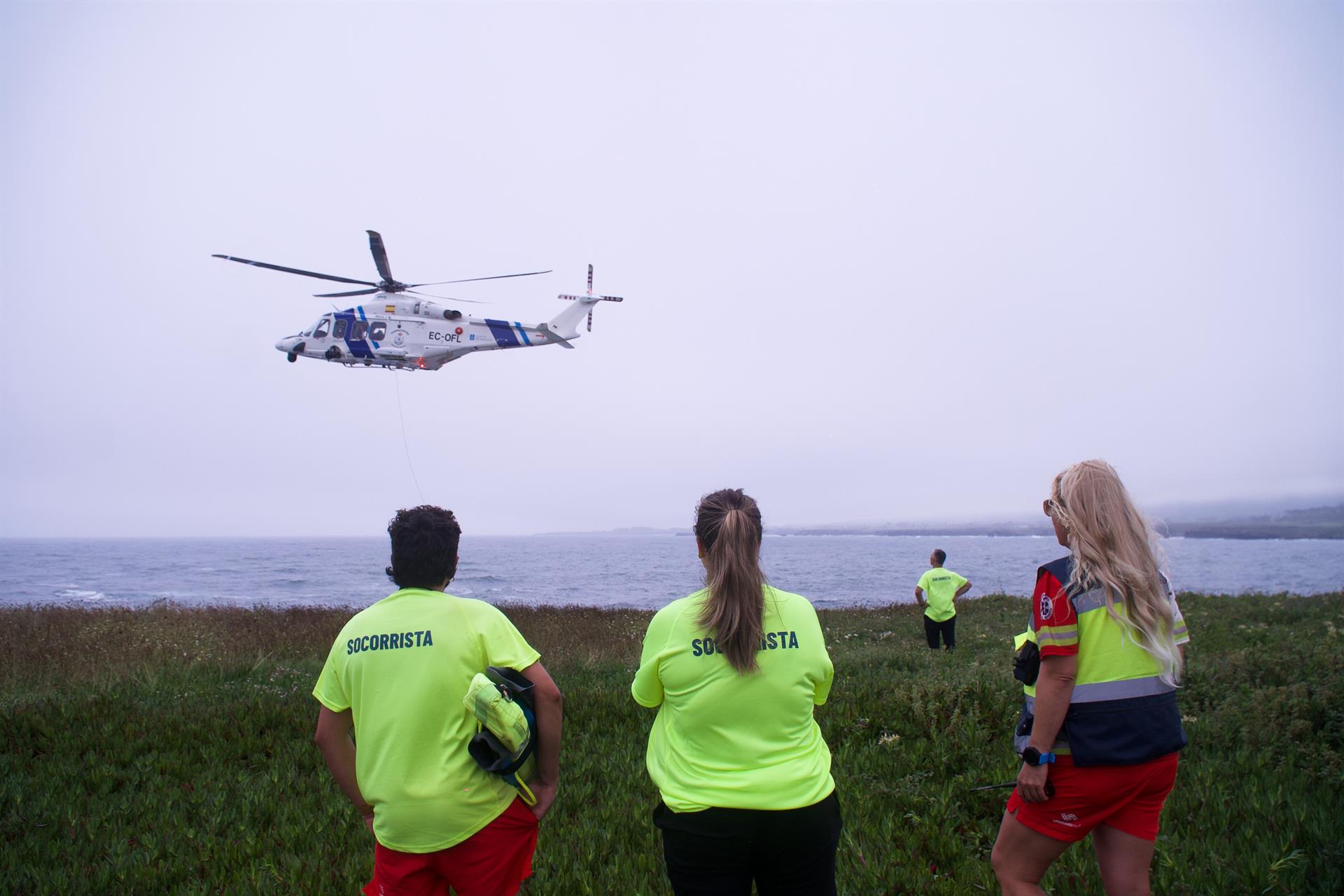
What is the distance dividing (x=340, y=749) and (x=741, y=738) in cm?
177

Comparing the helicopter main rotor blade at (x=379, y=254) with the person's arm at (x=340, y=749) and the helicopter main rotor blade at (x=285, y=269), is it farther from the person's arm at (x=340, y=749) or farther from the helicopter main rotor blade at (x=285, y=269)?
the person's arm at (x=340, y=749)

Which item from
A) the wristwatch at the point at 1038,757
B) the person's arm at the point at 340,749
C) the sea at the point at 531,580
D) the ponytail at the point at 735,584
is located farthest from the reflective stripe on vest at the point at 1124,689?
the sea at the point at 531,580

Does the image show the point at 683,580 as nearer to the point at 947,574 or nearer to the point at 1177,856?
the point at 947,574

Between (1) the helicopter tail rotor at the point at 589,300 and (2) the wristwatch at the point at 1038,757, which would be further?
(1) the helicopter tail rotor at the point at 589,300

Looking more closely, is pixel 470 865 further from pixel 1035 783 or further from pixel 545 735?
pixel 1035 783

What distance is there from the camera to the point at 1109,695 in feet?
9.84

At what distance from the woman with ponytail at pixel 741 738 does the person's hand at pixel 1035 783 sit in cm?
88

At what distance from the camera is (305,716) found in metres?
8.62

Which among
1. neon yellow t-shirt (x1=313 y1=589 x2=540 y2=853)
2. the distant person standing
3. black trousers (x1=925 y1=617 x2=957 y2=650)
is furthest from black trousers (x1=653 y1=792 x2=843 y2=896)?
black trousers (x1=925 y1=617 x2=957 y2=650)

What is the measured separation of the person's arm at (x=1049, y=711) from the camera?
120 inches

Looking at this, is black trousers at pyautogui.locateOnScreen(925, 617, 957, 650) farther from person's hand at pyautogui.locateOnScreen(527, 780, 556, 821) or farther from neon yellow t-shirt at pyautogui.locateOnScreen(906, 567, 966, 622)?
person's hand at pyautogui.locateOnScreen(527, 780, 556, 821)

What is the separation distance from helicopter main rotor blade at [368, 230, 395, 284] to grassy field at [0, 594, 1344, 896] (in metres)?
8.92

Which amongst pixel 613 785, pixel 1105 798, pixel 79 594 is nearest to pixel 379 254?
pixel 613 785

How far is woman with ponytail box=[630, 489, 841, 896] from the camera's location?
268 cm
